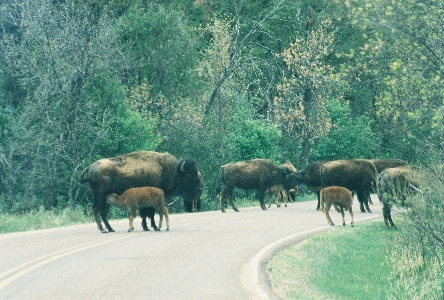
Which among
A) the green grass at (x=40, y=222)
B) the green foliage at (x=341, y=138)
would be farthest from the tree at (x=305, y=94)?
the green grass at (x=40, y=222)

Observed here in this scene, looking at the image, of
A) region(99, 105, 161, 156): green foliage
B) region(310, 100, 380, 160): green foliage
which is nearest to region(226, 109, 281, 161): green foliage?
region(99, 105, 161, 156): green foliage

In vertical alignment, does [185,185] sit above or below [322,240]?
above

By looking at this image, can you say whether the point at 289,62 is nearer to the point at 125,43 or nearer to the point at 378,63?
the point at 125,43

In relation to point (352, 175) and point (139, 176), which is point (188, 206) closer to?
point (139, 176)

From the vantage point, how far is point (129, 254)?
15.4m

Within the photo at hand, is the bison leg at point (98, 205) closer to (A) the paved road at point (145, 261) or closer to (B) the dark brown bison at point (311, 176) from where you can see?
(A) the paved road at point (145, 261)

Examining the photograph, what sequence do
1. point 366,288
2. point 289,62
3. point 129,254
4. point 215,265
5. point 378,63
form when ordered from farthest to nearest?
point 289,62, point 378,63, point 129,254, point 215,265, point 366,288

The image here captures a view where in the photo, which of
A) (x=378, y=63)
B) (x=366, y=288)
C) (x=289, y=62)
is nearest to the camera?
(x=366, y=288)

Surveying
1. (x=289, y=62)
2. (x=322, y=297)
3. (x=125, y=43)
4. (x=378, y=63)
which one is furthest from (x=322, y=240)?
(x=289, y=62)

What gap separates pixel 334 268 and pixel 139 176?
742 cm

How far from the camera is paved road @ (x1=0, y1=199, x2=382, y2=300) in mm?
11328

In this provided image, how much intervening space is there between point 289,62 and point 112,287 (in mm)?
37039

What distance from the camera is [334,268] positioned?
594 inches

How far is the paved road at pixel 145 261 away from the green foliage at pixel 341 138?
88.9 ft
